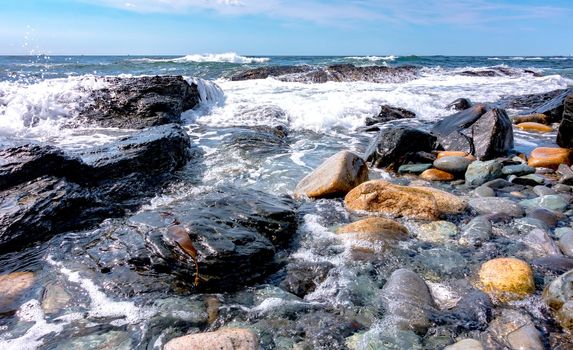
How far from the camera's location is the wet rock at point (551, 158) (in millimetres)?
5527

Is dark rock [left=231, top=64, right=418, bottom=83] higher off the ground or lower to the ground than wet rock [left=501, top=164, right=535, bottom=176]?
higher

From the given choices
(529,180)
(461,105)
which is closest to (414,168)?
(529,180)

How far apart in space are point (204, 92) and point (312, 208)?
23.5 feet

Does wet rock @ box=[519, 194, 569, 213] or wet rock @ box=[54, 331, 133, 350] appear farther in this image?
wet rock @ box=[519, 194, 569, 213]

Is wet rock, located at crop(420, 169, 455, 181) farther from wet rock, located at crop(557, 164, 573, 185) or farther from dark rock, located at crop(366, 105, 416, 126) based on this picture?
dark rock, located at crop(366, 105, 416, 126)

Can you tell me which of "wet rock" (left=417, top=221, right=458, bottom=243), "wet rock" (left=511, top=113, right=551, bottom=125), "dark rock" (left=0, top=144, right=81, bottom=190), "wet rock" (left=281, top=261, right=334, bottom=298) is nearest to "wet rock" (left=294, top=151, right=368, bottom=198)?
"wet rock" (left=417, top=221, right=458, bottom=243)

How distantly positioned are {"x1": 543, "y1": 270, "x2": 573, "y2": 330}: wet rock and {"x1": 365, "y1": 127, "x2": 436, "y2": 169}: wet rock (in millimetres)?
3371

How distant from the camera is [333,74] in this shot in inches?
733

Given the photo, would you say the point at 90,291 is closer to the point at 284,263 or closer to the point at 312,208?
the point at 284,263

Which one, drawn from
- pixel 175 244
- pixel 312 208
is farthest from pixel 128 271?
pixel 312 208

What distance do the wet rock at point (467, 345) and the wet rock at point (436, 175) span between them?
132 inches

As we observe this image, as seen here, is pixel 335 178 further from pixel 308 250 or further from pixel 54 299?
pixel 54 299

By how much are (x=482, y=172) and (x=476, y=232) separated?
72.3 inches

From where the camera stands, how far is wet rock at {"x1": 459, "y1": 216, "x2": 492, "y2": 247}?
340 centimetres
